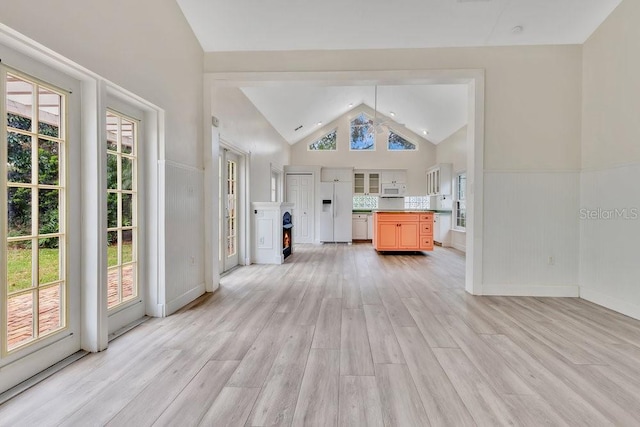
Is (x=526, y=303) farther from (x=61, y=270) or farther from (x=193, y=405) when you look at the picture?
(x=61, y=270)

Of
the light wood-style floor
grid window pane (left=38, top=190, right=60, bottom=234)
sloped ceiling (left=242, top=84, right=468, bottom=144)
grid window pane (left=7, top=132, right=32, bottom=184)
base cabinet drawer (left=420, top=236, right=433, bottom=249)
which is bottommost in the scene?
the light wood-style floor

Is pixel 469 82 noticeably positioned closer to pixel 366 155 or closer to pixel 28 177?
pixel 28 177

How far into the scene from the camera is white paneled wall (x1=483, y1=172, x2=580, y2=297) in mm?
3461

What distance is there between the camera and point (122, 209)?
97.2 inches

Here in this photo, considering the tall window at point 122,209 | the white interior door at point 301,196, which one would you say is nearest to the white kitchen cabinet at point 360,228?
the white interior door at point 301,196

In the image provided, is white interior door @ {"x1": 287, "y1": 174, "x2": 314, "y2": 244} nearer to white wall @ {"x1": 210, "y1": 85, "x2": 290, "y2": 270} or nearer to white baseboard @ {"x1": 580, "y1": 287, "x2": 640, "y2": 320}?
white wall @ {"x1": 210, "y1": 85, "x2": 290, "y2": 270}

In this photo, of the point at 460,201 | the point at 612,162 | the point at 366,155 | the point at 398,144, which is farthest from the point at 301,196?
the point at 612,162

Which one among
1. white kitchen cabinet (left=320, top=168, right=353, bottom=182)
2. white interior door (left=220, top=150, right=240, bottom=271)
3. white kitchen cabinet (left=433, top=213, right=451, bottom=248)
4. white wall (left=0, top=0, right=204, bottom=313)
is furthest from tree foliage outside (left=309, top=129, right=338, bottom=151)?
white wall (left=0, top=0, right=204, bottom=313)

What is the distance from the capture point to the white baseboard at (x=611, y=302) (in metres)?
2.78

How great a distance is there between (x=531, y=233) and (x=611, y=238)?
26.2 inches

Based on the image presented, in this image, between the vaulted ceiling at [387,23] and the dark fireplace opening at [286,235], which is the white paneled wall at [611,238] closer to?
the vaulted ceiling at [387,23]

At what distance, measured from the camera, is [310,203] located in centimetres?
855

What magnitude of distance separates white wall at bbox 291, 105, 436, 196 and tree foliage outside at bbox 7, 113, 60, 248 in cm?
745

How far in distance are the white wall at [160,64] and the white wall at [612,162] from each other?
14.0ft
